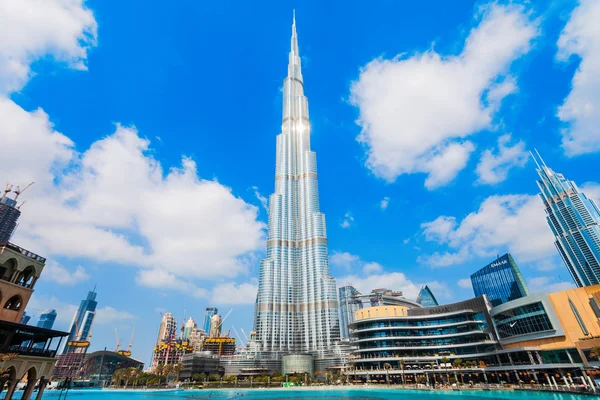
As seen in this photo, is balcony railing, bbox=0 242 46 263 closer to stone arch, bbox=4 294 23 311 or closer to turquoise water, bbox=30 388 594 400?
stone arch, bbox=4 294 23 311

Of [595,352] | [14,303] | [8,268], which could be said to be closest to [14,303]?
[14,303]

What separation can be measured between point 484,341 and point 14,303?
12780cm

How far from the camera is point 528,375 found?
84.2 meters

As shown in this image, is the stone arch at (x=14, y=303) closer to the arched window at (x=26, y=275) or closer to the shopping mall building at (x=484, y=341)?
the arched window at (x=26, y=275)

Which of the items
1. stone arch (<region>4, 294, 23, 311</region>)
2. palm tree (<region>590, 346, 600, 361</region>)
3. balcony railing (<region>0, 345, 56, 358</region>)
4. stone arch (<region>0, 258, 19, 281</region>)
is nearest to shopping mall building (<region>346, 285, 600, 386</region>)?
palm tree (<region>590, 346, 600, 361</region>)

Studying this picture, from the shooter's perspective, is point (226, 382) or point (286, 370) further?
point (286, 370)

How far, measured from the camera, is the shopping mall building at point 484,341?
76.2m

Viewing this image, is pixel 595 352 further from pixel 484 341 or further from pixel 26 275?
pixel 26 275

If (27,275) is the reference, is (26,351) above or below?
below

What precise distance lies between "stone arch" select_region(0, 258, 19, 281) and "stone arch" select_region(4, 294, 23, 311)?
2944 millimetres

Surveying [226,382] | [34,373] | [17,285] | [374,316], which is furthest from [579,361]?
[226,382]

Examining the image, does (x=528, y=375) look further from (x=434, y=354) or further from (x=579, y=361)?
(x=434, y=354)

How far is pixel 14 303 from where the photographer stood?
41.8 metres

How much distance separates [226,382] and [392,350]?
302ft
